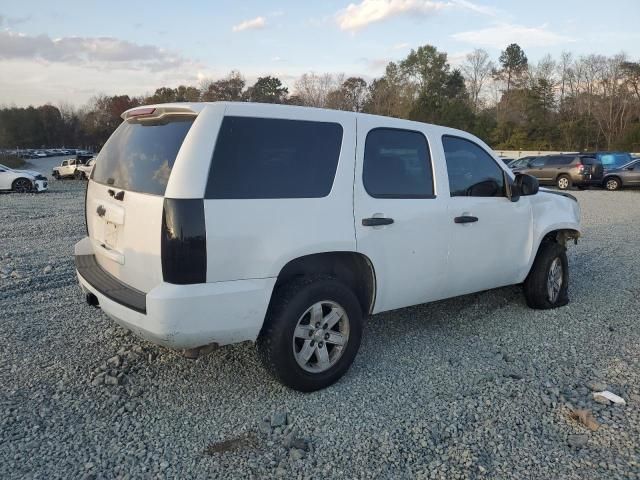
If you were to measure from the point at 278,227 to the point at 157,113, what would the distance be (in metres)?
1.16

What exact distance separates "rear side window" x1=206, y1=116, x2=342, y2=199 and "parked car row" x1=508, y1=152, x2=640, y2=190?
21.7 meters

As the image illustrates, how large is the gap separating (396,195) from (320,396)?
1551mm

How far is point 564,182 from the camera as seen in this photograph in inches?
947

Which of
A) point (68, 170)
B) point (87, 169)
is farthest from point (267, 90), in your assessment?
point (87, 169)

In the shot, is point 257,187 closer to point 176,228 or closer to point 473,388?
point 176,228

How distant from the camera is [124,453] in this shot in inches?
114

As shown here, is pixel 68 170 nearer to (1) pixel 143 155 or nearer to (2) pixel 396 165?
(1) pixel 143 155

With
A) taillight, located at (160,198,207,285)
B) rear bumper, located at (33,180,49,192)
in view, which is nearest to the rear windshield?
Answer: taillight, located at (160,198,207,285)

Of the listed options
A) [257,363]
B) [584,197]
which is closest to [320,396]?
[257,363]

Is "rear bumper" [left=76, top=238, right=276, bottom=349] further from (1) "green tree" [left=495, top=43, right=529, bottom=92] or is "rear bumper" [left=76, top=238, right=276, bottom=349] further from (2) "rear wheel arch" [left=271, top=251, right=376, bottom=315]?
(1) "green tree" [left=495, top=43, right=529, bottom=92]

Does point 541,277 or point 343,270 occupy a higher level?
point 343,270

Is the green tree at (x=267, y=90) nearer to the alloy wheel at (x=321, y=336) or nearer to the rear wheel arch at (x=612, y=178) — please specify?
the rear wheel arch at (x=612, y=178)

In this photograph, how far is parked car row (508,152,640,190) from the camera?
23453 mm

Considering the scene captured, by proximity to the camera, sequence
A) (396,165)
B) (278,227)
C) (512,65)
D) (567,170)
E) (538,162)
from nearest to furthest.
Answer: (278,227) < (396,165) < (567,170) < (538,162) < (512,65)
